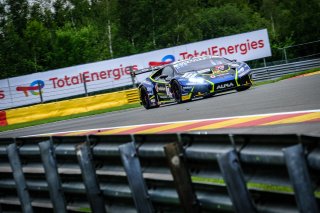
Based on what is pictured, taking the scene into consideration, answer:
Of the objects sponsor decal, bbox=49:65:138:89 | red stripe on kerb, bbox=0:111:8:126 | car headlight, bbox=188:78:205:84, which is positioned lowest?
red stripe on kerb, bbox=0:111:8:126

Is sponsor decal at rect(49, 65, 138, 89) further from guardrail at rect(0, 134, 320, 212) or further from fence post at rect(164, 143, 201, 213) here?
fence post at rect(164, 143, 201, 213)

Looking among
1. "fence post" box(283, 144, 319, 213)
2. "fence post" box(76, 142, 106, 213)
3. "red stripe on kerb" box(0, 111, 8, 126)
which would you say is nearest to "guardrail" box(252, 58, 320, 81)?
"red stripe on kerb" box(0, 111, 8, 126)

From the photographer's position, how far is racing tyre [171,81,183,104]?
55.5ft

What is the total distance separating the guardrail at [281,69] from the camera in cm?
3250

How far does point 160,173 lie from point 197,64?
13309 millimetres

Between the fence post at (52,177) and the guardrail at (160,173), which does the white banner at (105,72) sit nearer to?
the guardrail at (160,173)

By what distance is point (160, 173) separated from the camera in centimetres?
421

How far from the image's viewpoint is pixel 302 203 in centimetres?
291

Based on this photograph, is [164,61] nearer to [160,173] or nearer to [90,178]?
[90,178]

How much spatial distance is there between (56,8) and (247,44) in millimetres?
45985

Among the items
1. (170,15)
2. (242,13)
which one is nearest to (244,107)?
(170,15)

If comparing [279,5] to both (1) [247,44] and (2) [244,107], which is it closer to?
(1) [247,44]

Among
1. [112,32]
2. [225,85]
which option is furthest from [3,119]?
[112,32]

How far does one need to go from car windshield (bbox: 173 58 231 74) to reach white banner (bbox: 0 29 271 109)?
11.5 metres
